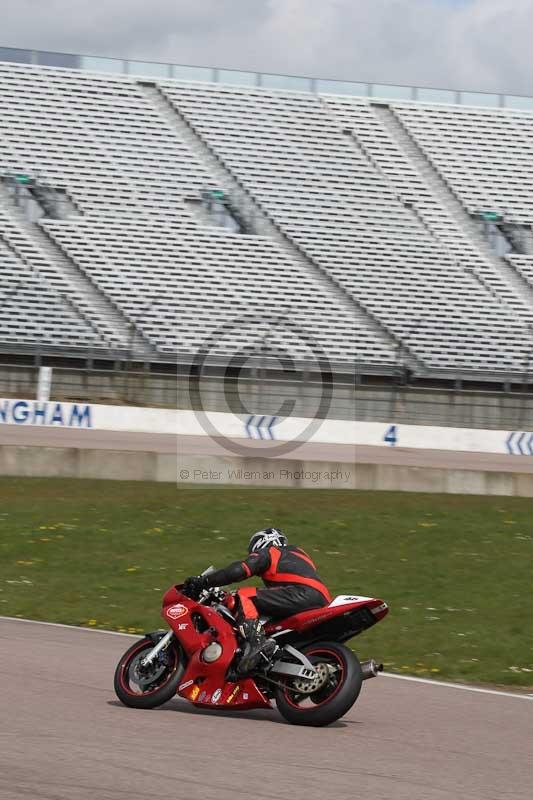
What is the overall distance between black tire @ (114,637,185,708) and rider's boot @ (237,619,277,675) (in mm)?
459

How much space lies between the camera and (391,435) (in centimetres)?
2802

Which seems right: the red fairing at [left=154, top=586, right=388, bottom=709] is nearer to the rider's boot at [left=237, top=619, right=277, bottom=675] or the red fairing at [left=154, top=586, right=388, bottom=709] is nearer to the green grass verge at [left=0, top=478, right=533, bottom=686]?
the rider's boot at [left=237, top=619, right=277, bottom=675]

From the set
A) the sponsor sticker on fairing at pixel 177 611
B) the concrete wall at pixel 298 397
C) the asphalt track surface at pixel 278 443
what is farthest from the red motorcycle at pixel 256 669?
the concrete wall at pixel 298 397

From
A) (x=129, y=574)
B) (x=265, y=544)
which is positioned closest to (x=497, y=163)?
(x=129, y=574)

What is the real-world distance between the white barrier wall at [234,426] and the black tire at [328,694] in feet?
64.9

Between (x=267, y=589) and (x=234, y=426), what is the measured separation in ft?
64.5

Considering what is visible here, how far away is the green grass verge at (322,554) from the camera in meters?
11.5

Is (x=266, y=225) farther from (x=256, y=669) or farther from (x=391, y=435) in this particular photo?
(x=256, y=669)

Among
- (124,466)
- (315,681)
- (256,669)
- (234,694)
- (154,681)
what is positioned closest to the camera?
(315,681)

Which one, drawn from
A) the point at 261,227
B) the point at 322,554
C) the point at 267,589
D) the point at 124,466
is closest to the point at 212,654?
the point at 267,589

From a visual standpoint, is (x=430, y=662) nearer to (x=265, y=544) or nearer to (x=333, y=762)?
(x=265, y=544)

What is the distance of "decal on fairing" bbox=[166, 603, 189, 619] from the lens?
7.79 m

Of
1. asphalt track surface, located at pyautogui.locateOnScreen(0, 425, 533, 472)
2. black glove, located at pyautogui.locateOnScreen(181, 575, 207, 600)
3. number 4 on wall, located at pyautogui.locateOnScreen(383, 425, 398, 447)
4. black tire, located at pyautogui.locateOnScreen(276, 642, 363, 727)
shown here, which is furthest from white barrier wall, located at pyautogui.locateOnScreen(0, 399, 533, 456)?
black tire, located at pyautogui.locateOnScreen(276, 642, 363, 727)

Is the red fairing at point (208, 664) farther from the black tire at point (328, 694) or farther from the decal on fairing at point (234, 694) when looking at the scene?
the black tire at point (328, 694)
